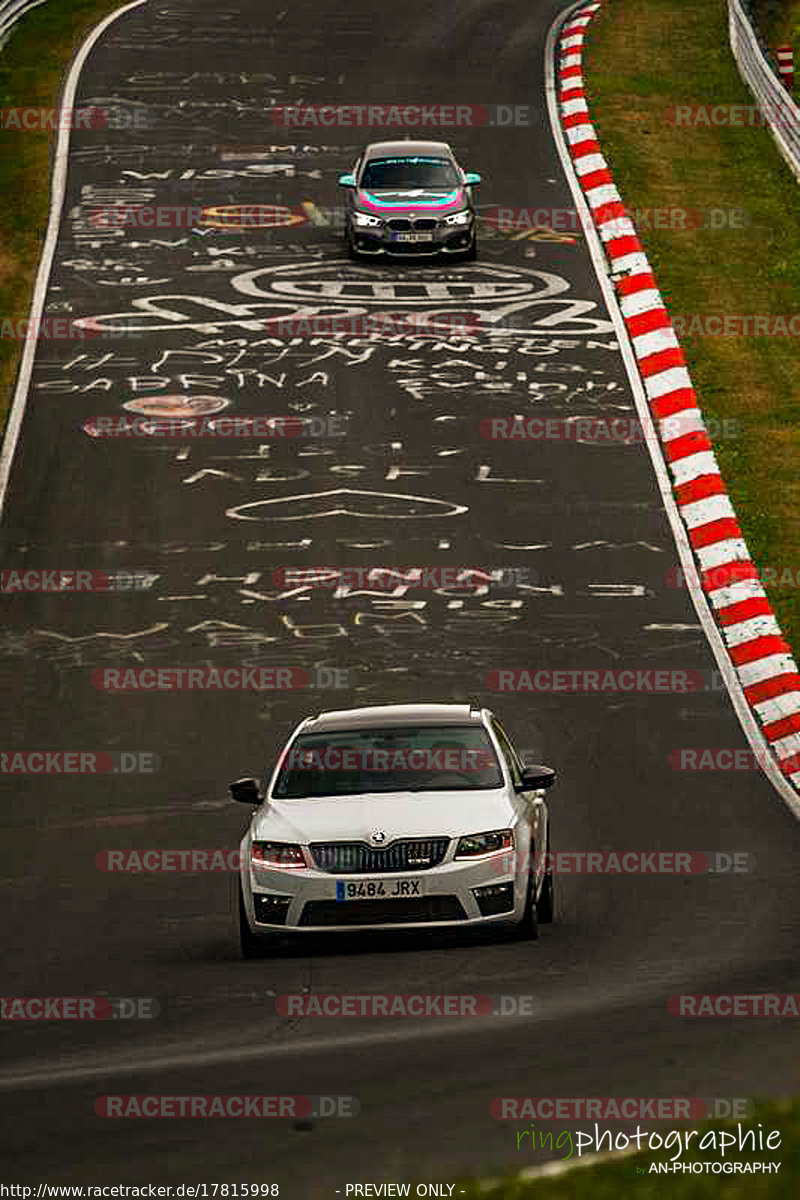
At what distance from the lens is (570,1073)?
420 inches

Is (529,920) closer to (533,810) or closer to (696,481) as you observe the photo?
(533,810)

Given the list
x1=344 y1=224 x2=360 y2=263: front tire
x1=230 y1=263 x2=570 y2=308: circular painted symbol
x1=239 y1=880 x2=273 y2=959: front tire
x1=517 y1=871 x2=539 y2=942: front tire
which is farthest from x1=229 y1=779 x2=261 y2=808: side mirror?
x1=344 y1=224 x2=360 y2=263: front tire

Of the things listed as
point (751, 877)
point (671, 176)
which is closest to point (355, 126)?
point (671, 176)

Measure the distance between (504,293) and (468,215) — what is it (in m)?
1.88

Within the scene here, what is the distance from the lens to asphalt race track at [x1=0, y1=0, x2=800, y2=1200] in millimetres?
10859

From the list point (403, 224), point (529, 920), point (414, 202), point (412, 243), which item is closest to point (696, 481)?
point (412, 243)

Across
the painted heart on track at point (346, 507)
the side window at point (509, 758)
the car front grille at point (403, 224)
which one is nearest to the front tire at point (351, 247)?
Result: the car front grille at point (403, 224)

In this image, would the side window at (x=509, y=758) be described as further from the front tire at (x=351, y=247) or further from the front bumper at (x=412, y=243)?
the front tire at (x=351, y=247)

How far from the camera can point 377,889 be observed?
1434cm

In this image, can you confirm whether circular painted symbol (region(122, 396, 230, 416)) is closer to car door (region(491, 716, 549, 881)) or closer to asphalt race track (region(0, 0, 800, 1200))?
asphalt race track (region(0, 0, 800, 1200))

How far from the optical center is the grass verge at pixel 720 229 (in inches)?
1099

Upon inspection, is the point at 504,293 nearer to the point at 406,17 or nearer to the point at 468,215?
the point at 468,215

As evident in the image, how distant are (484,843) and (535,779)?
862 mm

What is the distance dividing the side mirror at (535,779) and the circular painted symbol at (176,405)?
1649cm
